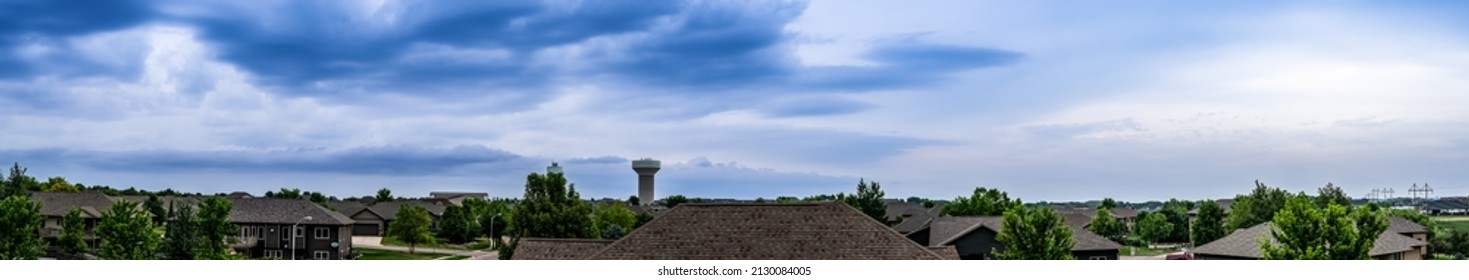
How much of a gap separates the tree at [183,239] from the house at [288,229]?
8001mm

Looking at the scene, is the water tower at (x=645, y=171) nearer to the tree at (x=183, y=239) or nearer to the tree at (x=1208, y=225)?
the tree at (x=183, y=239)

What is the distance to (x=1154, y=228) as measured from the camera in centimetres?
5819

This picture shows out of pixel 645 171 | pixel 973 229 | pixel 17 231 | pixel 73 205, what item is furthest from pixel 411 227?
pixel 645 171

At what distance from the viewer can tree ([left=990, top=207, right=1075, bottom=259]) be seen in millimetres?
21734

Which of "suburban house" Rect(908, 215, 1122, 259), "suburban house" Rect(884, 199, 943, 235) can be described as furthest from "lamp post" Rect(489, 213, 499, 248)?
"suburban house" Rect(908, 215, 1122, 259)

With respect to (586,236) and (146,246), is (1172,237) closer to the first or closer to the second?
(586,236)

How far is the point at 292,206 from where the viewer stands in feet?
121

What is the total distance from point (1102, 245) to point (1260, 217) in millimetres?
19824

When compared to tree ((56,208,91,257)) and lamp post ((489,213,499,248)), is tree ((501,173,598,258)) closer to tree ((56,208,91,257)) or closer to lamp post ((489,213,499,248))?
tree ((56,208,91,257))

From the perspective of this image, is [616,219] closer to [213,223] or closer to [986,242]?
[986,242]

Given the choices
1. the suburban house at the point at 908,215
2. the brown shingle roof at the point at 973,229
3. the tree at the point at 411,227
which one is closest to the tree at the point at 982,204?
the suburban house at the point at 908,215

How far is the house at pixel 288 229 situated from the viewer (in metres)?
32.8

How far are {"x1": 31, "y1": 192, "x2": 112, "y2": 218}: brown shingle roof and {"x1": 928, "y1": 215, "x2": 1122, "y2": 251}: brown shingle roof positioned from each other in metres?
28.7
